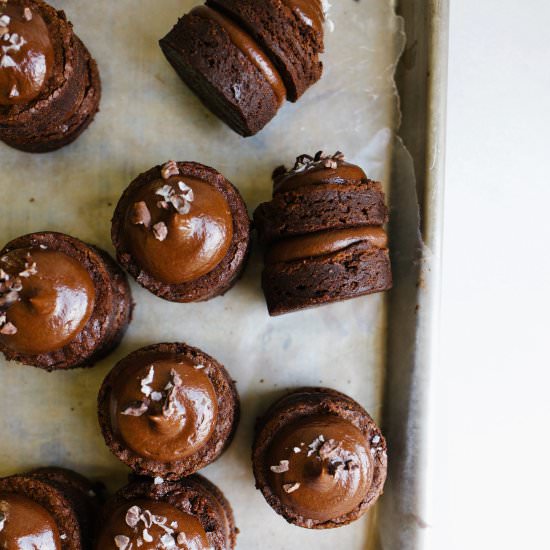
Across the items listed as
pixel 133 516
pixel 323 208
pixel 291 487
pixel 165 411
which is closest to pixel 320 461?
pixel 291 487

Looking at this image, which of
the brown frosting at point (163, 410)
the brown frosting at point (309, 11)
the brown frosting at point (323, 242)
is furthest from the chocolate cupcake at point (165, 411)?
the brown frosting at point (309, 11)

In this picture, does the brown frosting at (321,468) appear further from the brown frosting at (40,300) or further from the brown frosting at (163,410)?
the brown frosting at (40,300)

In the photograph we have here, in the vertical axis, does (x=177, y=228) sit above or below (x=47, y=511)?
above

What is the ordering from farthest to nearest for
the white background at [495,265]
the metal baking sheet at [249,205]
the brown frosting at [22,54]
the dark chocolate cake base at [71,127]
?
1. the white background at [495,265]
2. the metal baking sheet at [249,205]
3. the dark chocolate cake base at [71,127]
4. the brown frosting at [22,54]

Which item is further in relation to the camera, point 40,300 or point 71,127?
point 71,127

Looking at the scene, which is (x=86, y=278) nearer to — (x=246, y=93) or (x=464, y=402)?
(x=246, y=93)

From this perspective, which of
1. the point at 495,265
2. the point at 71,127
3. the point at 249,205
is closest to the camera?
the point at 71,127

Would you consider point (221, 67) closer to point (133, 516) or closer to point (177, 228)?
point (177, 228)
